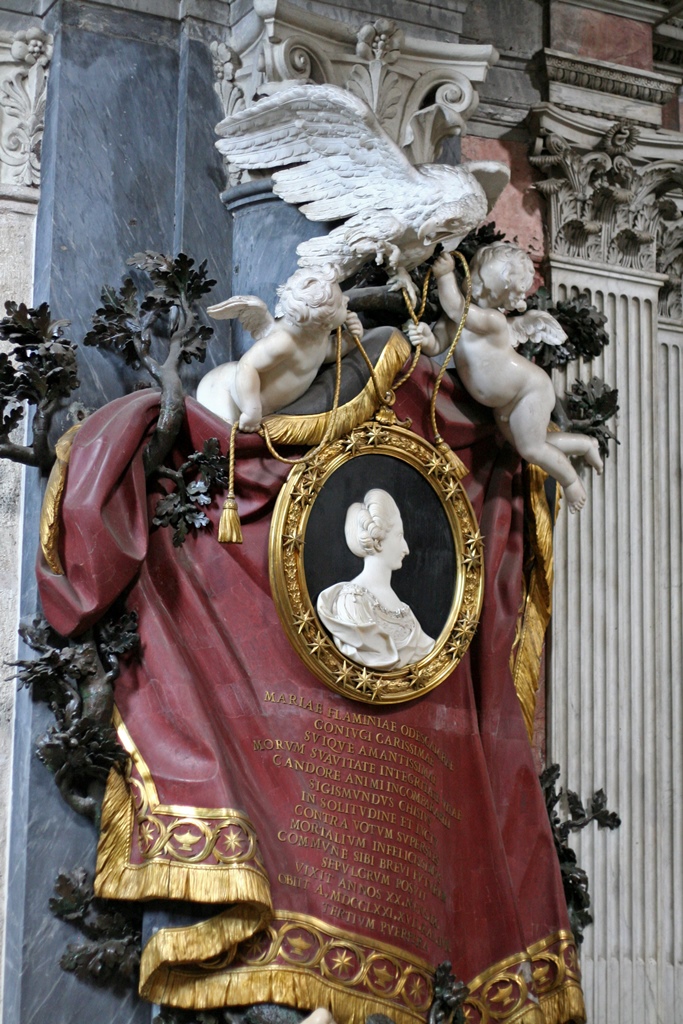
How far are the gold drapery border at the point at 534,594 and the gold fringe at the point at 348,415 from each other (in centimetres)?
67

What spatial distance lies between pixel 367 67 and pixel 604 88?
119 cm

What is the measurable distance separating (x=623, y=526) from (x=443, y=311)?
1195 millimetres

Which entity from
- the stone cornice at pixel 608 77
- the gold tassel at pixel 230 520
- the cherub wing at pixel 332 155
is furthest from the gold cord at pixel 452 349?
the stone cornice at pixel 608 77

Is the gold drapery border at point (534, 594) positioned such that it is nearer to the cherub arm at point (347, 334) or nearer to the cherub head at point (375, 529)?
the cherub head at point (375, 529)

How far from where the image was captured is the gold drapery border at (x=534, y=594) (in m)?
5.29

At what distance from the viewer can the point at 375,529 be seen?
4816 millimetres

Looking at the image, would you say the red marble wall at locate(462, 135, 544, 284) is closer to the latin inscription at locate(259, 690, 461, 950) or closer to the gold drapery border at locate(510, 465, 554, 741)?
the gold drapery border at locate(510, 465, 554, 741)

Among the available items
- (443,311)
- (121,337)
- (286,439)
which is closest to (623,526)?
(443,311)

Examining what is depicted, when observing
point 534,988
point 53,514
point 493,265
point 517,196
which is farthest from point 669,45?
point 534,988

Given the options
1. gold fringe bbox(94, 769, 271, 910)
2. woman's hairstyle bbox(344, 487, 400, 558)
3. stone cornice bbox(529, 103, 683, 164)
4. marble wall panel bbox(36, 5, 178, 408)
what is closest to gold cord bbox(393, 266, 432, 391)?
woman's hairstyle bbox(344, 487, 400, 558)

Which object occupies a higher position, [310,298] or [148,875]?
[310,298]

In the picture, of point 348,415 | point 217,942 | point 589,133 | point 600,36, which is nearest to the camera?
point 217,942

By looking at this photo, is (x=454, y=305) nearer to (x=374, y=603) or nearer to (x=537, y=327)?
(x=537, y=327)

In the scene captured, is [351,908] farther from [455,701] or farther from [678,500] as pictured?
[678,500]
